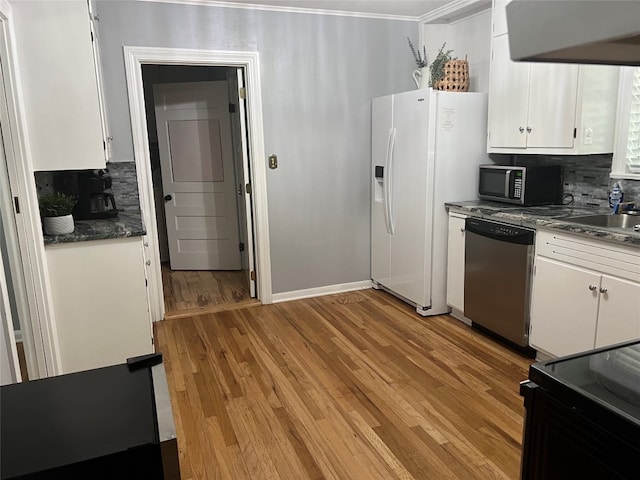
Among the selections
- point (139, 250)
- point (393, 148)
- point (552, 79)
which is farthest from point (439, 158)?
point (139, 250)

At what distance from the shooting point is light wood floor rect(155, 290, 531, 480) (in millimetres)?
2107

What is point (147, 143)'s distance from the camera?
3592 millimetres

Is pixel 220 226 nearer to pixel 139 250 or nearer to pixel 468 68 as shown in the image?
pixel 139 250

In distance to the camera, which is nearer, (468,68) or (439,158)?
(439,158)

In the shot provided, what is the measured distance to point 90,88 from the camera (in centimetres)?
249

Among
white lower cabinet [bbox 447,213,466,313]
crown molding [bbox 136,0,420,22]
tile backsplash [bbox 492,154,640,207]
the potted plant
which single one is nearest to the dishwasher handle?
white lower cabinet [bbox 447,213,466,313]

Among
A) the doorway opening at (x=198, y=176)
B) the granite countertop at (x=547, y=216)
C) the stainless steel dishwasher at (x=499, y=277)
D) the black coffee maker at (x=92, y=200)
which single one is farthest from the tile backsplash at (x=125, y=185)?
the stainless steel dishwasher at (x=499, y=277)

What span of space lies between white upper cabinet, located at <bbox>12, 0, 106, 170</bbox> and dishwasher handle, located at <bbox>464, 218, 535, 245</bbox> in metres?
2.41

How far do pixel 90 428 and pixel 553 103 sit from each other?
3.04m

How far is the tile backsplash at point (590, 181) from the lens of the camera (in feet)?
9.68

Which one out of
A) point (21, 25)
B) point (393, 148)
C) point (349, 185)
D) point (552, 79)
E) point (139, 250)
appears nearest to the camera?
point (21, 25)

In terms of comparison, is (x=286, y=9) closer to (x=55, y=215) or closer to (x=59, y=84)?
(x=59, y=84)

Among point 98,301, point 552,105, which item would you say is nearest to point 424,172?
point 552,105

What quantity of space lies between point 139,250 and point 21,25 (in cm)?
125
